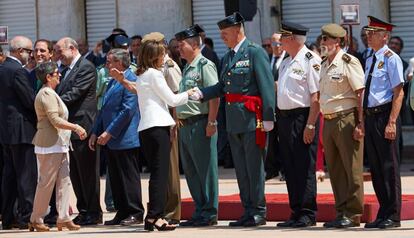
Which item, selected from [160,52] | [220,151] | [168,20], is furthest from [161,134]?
[168,20]

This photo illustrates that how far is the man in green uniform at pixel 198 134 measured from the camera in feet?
55.9

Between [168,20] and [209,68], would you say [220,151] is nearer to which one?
[168,20]

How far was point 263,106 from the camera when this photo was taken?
16.5 m

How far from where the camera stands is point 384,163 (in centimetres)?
1608

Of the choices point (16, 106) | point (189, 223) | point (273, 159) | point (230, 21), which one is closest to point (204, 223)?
point (189, 223)

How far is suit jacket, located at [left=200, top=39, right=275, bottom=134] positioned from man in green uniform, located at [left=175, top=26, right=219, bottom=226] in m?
0.28

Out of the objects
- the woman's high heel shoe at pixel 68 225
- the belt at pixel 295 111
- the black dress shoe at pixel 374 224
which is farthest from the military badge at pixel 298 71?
the woman's high heel shoe at pixel 68 225

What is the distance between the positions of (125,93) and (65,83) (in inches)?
26.5

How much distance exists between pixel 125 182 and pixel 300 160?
84.5 inches

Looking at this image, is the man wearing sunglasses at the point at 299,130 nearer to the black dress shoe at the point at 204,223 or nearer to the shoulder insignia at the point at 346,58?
the shoulder insignia at the point at 346,58

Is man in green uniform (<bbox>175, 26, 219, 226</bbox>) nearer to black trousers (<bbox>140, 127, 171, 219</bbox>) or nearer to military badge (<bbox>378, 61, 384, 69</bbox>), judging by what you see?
black trousers (<bbox>140, 127, 171, 219</bbox>)

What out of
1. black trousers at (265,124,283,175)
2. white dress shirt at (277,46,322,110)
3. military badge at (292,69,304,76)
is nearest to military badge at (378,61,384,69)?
white dress shirt at (277,46,322,110)

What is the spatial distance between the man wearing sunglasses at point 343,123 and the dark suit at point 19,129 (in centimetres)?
336

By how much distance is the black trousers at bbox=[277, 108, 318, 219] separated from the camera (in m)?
16.5
